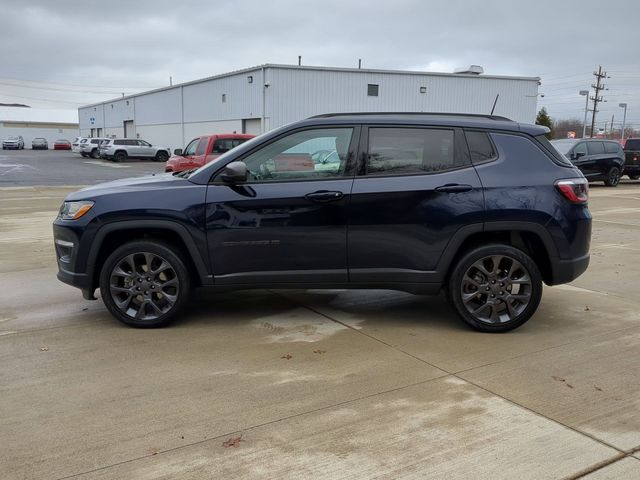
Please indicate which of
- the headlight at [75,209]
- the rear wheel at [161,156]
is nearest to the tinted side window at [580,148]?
the headlight at [75,209]

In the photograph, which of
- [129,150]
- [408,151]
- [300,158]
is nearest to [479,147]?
[408,151]

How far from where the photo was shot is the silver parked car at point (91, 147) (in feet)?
154

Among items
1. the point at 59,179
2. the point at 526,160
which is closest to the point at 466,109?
the point at 59,179

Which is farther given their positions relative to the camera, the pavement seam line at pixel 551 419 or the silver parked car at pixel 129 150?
the silver parked car at pixel 129 150

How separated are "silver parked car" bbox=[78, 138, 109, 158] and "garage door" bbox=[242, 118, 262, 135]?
17065mm

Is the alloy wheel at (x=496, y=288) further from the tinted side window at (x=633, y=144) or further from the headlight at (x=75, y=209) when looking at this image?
the tinted side window at (x=633, y=144)

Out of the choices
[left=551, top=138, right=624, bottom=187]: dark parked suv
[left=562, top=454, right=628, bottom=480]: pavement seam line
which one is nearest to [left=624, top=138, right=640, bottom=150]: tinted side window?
[left=551, top=138, right=624, bottom=187]: dark parked suv

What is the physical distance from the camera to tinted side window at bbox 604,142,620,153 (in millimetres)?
21734

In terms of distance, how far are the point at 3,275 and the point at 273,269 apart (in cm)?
408

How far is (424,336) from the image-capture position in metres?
4.93

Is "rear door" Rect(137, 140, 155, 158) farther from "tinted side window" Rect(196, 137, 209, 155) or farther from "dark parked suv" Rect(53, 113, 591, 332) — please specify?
"dark parked suv" Rect(53, 113, 591, 332)

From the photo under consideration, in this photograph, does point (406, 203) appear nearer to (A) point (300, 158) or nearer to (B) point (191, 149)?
(A) point (300, 158)

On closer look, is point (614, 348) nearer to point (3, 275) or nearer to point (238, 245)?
point (238, 245)

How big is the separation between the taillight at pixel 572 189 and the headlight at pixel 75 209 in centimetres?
397
